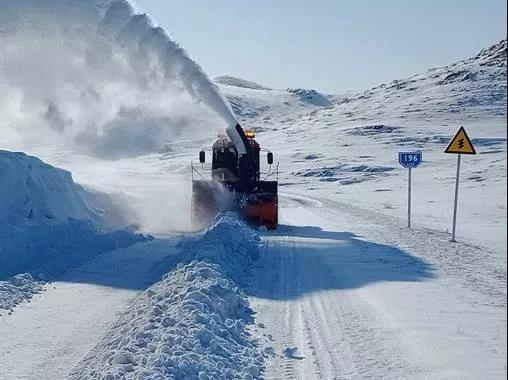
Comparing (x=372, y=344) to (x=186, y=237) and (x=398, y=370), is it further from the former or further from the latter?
(x=186, y=237)

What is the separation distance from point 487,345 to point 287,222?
18575 mm

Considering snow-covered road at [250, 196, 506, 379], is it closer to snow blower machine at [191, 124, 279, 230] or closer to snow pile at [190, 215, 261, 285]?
snow pile at [190, 215, 261, 285]

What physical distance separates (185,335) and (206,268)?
3371 mm

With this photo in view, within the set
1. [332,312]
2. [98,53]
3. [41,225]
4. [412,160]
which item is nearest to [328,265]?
[332,312]

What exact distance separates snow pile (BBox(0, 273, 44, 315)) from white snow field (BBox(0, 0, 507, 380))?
0.05 m

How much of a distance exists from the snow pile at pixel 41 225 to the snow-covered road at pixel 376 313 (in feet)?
12.7

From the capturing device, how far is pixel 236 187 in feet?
74.3

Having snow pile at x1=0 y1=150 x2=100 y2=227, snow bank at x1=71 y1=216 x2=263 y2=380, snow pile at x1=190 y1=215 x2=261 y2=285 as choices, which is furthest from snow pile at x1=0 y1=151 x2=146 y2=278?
snow bank at x1=71 y1=216 x2=263 y2=380

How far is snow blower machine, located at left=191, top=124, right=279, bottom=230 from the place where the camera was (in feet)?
70.7

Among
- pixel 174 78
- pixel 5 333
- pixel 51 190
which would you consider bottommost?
pixel 5 333

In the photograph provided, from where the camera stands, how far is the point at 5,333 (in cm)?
855

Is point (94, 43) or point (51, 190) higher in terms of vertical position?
point (94, 43)

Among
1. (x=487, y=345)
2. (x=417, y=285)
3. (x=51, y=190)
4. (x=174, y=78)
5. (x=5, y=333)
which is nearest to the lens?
(x=487, y=345)

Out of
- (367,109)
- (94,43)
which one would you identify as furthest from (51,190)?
(367,109)
